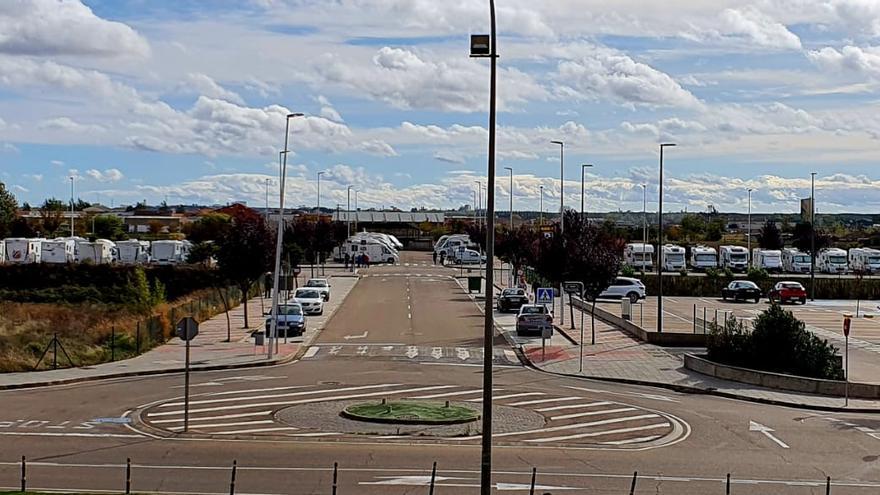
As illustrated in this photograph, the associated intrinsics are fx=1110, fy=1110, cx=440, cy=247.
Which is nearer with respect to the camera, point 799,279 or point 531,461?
point 531,461

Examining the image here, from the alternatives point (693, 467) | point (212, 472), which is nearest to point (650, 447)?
point (693, 467)

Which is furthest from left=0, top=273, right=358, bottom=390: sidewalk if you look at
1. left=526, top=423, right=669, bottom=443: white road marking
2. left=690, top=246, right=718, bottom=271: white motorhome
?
left=690, top=246, right=718, bottom=271: white motorhome

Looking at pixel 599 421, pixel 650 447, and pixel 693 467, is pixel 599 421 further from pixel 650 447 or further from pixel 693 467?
pixel 693 467

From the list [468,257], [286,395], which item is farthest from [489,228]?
[468,257]

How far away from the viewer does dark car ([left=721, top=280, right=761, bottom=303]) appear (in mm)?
69938

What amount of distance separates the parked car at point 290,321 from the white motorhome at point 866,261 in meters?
66.4

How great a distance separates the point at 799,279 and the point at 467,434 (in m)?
61.8

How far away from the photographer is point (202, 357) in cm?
4031

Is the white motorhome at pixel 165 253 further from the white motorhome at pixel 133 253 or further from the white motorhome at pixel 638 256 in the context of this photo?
the white motorhome at pixel 638 256

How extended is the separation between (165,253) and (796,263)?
183 ft

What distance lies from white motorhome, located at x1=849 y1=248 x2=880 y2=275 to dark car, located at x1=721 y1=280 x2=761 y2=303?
33416 mm

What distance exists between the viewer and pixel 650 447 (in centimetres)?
2475

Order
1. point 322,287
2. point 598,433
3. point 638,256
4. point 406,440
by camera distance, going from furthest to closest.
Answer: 1. point 638,256
2. point 322,287
3. point 598,433
4. point 406,440

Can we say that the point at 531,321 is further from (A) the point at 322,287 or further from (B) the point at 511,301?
(A) the point at 322,287
